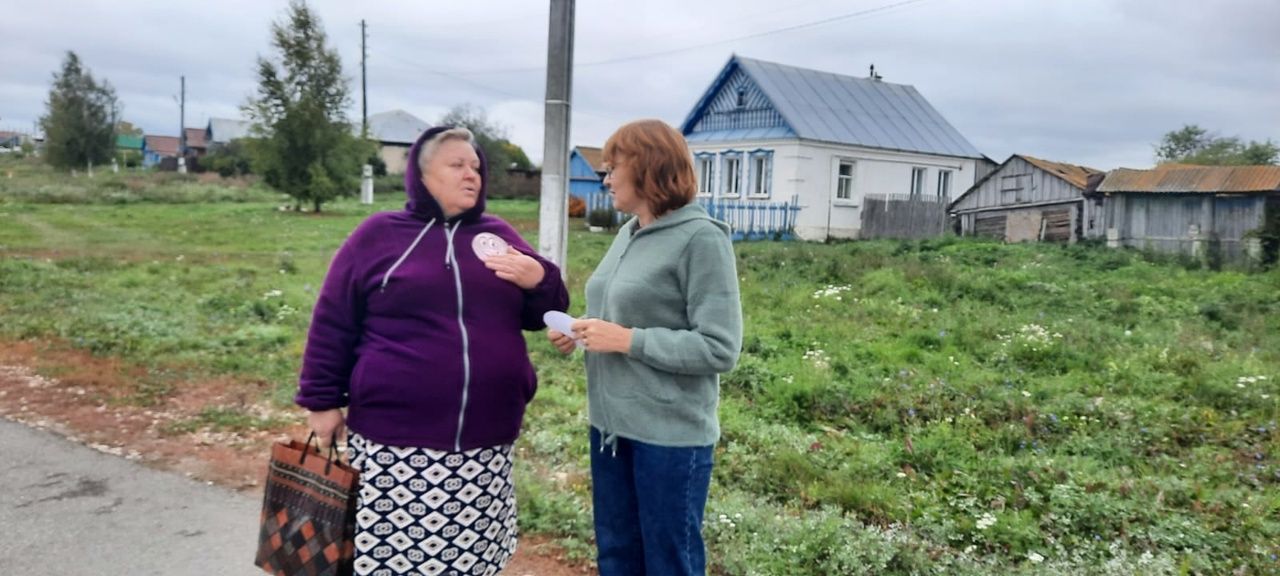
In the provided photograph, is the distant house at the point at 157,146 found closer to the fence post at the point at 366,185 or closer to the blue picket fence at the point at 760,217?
the fence post at the point at 366,185

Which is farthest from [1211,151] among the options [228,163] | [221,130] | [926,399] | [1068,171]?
[221,130]

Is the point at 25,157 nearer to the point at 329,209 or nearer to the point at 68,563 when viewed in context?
the point at 329,209

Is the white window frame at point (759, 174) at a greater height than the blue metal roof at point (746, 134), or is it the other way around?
the blue metal roof at point (746, 134)

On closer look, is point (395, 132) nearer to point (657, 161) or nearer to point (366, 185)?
point (366, 185)

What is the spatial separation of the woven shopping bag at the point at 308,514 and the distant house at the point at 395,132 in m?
54.1

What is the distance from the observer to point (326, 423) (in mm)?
2805

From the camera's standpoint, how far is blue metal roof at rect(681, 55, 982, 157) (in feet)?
80.6

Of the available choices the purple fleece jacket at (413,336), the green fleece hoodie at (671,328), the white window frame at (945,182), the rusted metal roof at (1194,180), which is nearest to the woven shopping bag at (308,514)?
the purple fleece jacket at (413,336)

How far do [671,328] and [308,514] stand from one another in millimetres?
1235

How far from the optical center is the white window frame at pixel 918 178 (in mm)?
26484

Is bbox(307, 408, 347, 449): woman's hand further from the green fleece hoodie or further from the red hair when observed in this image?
the red hair

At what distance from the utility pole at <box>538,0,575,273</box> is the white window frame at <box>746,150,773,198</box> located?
718 inches

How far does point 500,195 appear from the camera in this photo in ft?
136

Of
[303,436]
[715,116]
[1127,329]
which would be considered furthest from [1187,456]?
[715,116]
